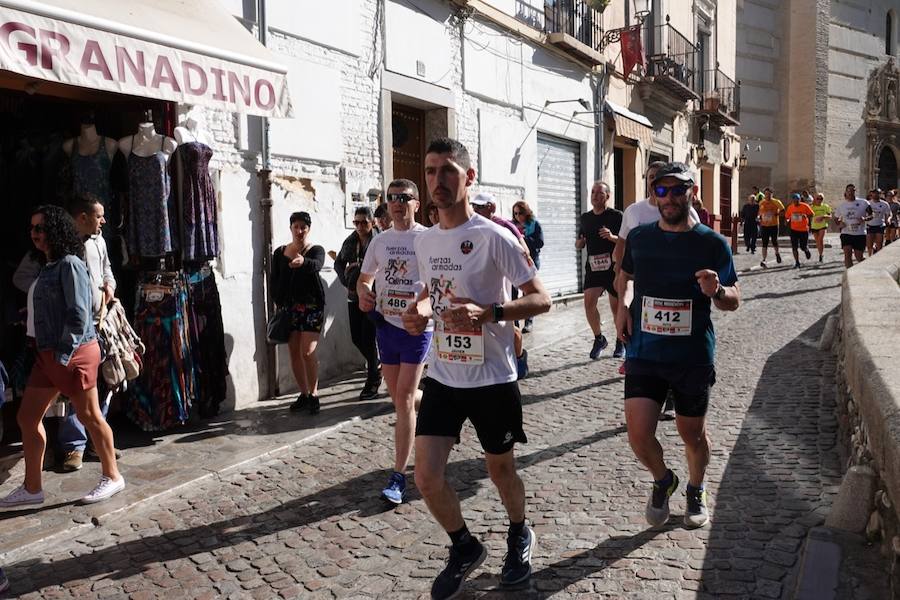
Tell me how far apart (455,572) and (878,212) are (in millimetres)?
16163

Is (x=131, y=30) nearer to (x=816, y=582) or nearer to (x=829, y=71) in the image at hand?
(x=816, y=582)

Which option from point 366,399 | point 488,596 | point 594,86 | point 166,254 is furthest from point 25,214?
point 594,86

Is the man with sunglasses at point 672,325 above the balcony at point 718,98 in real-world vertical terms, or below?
below

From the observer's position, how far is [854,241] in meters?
15.2

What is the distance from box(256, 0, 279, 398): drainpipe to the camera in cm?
734

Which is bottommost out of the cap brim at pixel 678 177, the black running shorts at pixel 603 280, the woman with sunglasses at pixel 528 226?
the black running shorts at pixel 603 280

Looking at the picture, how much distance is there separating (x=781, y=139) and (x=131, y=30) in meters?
34.1

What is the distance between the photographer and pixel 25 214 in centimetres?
603

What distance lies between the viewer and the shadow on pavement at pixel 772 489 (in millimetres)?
3531

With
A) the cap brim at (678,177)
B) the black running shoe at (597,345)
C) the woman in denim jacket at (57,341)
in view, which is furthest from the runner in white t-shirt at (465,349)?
the black running shoe at (597,345)

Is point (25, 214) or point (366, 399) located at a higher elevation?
point (25, 214)

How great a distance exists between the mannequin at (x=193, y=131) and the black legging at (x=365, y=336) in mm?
1931

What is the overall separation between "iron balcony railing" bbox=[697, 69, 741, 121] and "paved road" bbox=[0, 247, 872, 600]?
1701cm

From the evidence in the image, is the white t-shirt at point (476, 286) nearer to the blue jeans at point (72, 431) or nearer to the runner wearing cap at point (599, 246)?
the blue jeans at point (72, 431)
